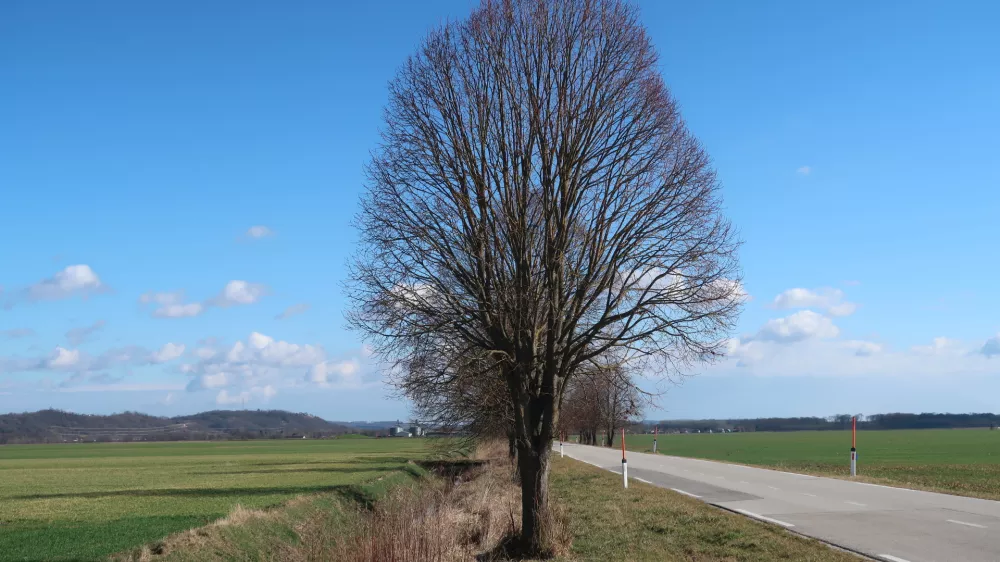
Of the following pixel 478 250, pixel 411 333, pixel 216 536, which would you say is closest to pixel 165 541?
pixel 216 536

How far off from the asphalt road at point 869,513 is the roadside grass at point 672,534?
2.09 ft

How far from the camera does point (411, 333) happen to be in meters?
14.1

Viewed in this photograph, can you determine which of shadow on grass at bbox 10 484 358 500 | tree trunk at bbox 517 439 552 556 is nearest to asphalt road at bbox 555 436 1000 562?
tree trunk at bbox 517 439 552 556

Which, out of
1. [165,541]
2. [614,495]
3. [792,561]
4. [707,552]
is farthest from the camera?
[614,495]

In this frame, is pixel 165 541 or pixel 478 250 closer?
pixel 478 250

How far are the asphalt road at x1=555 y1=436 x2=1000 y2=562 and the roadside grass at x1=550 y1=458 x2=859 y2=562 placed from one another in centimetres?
64

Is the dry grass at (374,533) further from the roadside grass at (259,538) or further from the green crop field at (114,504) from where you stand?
the green crop field at (114,504)

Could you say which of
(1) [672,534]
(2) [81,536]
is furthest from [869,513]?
(2) [81,536]

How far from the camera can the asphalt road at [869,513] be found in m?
12.1

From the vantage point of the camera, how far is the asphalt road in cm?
1206

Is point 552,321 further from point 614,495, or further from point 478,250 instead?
point 614,495

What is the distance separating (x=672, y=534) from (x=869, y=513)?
161 inches

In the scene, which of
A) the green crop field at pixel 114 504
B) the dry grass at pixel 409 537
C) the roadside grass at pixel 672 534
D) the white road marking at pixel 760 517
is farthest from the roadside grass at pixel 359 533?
the white road marking at pixel 760 517

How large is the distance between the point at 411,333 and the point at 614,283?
3530 millimetres
